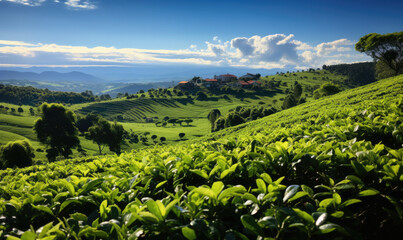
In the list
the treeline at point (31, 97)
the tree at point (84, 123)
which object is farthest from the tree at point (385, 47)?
the treeline at point (31, 97)

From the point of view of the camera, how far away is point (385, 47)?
162ft

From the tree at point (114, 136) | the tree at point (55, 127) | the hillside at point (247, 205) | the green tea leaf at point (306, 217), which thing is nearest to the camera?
the green tea leaf at point (306, 217)

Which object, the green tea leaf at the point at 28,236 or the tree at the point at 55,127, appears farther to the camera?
the tree at the point at 55,127

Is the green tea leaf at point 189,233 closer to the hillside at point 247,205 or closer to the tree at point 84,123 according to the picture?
the hillside at point 247,205

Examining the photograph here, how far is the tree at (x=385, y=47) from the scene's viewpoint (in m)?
48.1

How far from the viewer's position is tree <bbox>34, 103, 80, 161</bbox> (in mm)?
41750

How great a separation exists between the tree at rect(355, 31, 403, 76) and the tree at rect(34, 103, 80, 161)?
70.8m

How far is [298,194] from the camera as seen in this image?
194cm

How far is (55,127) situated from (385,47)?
76400mm

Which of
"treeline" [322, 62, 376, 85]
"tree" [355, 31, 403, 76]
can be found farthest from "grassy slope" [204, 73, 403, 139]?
"treeline" [322, 62, 376, 85]

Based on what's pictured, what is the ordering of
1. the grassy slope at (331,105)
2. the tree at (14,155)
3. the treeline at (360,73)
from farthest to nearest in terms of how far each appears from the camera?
the treeline at (360,73), the tree at (14,155), the grassy slope at (331,105)

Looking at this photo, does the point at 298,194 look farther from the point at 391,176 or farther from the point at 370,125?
the point at 370,125

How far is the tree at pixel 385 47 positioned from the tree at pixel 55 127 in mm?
70812

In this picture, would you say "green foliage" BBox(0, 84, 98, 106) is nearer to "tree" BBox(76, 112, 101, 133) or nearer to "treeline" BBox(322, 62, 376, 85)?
"tree" BBox(76, 112, 101, 133)
